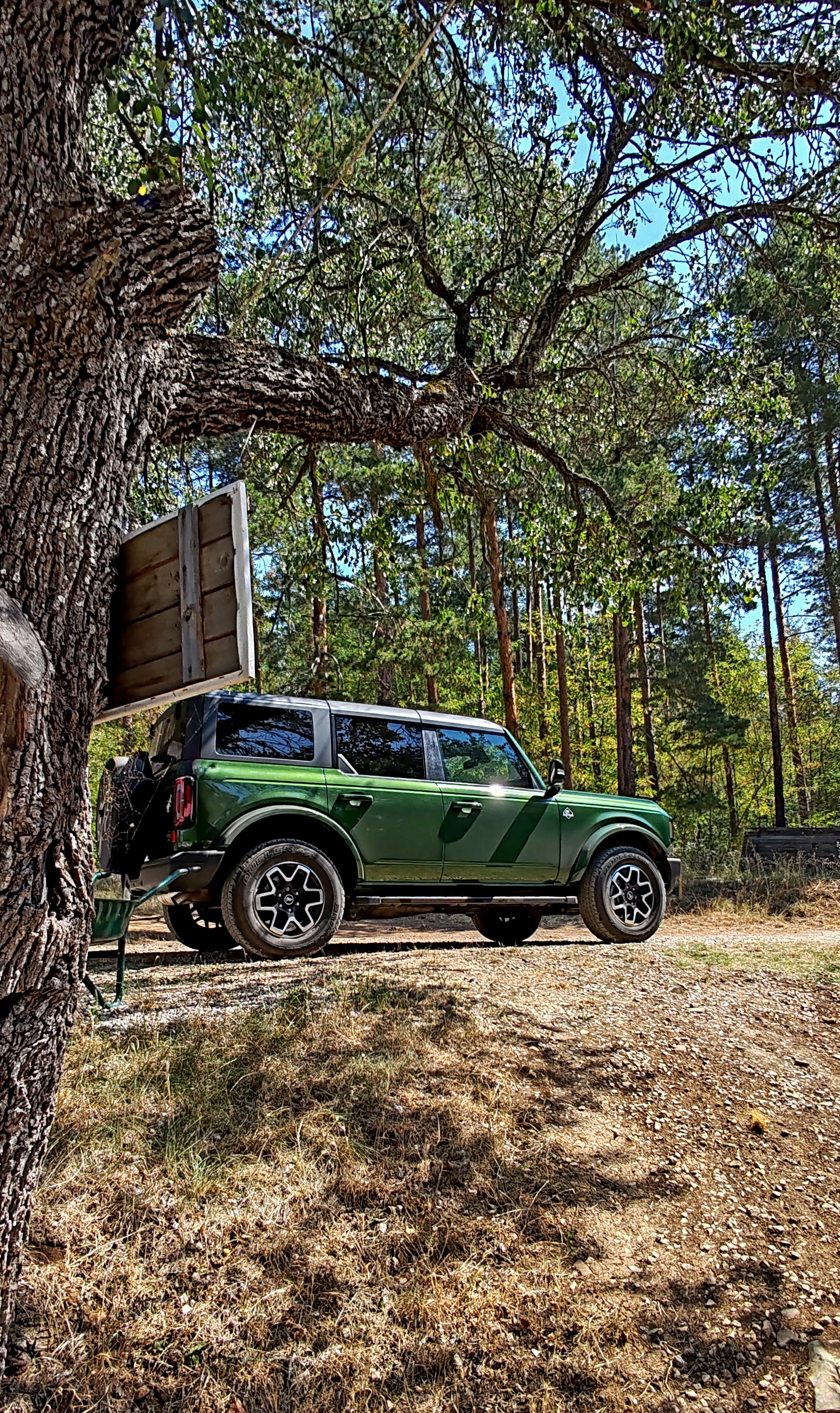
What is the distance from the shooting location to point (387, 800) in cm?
646

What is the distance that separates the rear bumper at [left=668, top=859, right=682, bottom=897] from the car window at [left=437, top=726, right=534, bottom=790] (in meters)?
1.48

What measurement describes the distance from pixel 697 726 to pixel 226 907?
69.4ft

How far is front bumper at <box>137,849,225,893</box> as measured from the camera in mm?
5516

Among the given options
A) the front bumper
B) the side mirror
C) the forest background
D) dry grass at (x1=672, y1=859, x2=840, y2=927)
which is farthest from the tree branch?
dry grass at (x1=672, y1=859, x2=840, y2=927)

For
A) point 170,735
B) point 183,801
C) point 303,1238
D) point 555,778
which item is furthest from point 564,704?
point 303,1238

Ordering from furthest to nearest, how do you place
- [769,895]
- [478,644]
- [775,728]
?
[478,644]
[775,728]
[769,895]

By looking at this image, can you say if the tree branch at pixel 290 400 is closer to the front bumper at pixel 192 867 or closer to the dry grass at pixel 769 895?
the front bumper at pixel 192 867

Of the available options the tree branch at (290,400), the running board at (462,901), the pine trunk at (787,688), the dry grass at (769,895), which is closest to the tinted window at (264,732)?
the running board at (462,901)

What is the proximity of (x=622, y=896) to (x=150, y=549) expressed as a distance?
19.1 feet

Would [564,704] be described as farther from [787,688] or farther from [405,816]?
[405,816]

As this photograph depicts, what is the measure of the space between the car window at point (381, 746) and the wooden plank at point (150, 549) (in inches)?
158

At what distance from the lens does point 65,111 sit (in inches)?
102

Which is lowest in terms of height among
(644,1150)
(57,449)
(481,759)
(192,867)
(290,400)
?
(644,1150)

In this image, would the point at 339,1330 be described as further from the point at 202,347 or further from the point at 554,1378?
the point at 202,347
